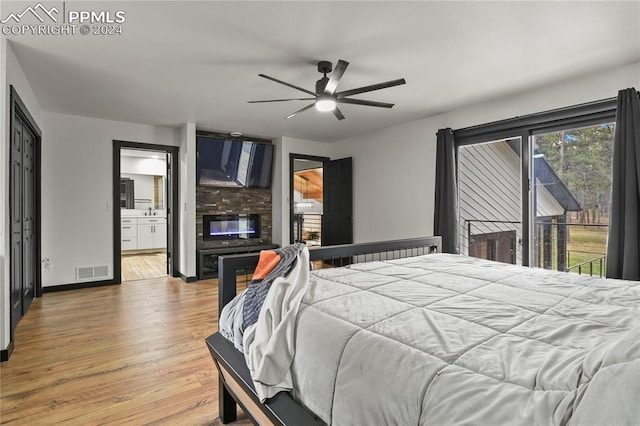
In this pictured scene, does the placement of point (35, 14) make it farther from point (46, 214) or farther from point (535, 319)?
point (535, 319)

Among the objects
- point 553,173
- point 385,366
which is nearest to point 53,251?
point 385,366

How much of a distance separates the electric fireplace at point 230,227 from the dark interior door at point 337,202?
4.55ft

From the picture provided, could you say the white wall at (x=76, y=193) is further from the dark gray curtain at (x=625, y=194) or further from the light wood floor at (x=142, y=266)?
the dark gray curtain at (x=625, y=194)

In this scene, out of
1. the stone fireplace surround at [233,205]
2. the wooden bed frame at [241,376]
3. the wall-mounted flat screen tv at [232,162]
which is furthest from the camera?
the stone fireplace surround at [233,205]

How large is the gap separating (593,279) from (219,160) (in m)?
5.07

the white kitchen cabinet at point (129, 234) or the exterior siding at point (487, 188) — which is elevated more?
the exterior siding at point (487, 188)

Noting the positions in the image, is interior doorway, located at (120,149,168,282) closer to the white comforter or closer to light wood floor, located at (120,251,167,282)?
light wood floor, located at (120,251,167,282)

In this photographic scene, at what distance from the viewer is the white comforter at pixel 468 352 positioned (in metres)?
0.70

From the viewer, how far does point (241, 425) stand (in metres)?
1.77

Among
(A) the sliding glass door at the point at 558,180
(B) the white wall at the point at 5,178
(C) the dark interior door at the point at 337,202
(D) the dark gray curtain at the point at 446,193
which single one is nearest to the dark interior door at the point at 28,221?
(B) the white wall at the point at 5,178

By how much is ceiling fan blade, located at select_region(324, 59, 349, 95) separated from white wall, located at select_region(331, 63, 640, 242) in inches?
91.4

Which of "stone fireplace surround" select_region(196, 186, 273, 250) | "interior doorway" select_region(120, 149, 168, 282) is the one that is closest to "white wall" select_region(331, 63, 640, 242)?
"stone fireplace surround" select_region(196, 186, 273, 250)

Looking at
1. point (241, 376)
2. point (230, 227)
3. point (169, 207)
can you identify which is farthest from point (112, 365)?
point (230, 227)

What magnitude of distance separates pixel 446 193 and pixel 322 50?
8.30 feet
